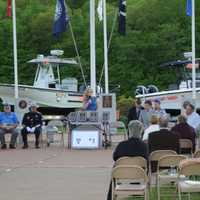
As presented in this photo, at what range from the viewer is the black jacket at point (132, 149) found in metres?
11.3

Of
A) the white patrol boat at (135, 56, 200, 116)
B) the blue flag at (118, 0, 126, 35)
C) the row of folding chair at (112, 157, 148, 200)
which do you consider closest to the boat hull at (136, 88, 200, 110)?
the white patrol boat at (135, 56, 200, 116)

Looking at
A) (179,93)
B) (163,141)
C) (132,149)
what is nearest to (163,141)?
(163,141)

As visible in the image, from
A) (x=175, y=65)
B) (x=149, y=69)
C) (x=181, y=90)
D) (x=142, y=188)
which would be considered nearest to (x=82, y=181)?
(x=142, y=188)

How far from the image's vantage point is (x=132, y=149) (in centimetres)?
1134

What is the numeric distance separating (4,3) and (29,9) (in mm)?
2230

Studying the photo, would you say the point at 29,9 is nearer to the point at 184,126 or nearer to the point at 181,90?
the point at 181,90

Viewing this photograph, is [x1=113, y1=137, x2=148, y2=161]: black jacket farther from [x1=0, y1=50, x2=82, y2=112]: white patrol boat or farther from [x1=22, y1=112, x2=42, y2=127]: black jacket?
[x1=0, y1=50, x2=82, y2=112]: white patrol boat

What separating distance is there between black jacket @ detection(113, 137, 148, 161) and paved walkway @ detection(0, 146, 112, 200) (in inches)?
37.6

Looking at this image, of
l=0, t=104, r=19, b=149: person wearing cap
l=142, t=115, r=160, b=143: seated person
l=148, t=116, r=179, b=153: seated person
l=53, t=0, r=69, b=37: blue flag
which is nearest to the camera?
l=148, t=116, r=179, b=153: seated person

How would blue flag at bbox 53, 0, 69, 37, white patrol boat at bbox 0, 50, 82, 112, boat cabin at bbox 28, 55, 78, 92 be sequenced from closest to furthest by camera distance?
blue flag at bbox 53, 0, 69, 37 < white patrol boat at bbox 0, 50, 82, 112 < boat cabin at bbox 28, 55, 78, 92

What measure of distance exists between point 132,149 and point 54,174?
459 cm

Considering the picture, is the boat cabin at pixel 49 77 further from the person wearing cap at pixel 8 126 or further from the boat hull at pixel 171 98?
the person wearing cap at pixel 8 126

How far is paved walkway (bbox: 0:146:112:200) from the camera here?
1240 cm

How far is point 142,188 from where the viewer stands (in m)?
9.88
